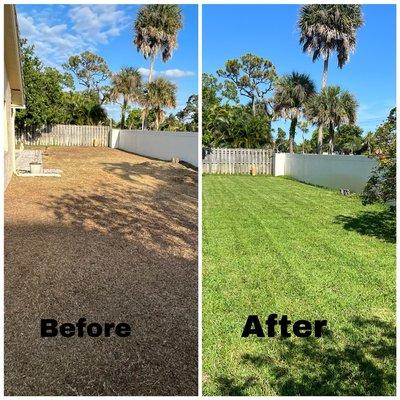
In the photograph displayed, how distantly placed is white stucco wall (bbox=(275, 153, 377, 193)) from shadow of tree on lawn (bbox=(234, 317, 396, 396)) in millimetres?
4466

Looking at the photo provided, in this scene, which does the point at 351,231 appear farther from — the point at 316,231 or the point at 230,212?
the point at 230,212

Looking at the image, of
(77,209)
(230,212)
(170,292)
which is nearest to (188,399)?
(170,292)

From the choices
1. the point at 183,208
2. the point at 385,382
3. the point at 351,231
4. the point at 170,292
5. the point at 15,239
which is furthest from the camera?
the point at 183,208

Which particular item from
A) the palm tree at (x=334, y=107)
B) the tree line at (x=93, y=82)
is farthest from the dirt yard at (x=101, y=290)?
the palm tree at (x=334, y=107)

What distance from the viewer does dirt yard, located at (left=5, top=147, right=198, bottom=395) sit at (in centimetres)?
206

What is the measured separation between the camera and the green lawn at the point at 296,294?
2018 mm

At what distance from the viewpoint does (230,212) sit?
4.98 meters

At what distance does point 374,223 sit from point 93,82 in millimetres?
3625

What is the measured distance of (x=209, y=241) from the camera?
3.92 meters

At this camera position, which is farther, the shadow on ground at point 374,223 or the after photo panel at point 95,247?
the shadow on ground at point 374,223

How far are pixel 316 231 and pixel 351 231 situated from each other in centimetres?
38

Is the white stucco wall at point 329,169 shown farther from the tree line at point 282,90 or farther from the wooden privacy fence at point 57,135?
the wooden privacy fence at point 57,135

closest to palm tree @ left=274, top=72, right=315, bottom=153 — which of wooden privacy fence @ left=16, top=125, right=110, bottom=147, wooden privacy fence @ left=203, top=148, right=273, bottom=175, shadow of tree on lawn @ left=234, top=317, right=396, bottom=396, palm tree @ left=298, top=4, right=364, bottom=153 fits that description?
wooden privacy fence @ left=203, top=148, right=273, bottom=175

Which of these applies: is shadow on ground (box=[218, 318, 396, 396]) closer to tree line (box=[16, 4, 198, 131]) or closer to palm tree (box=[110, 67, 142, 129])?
tree line (box=[16, 4, 198, 131])
